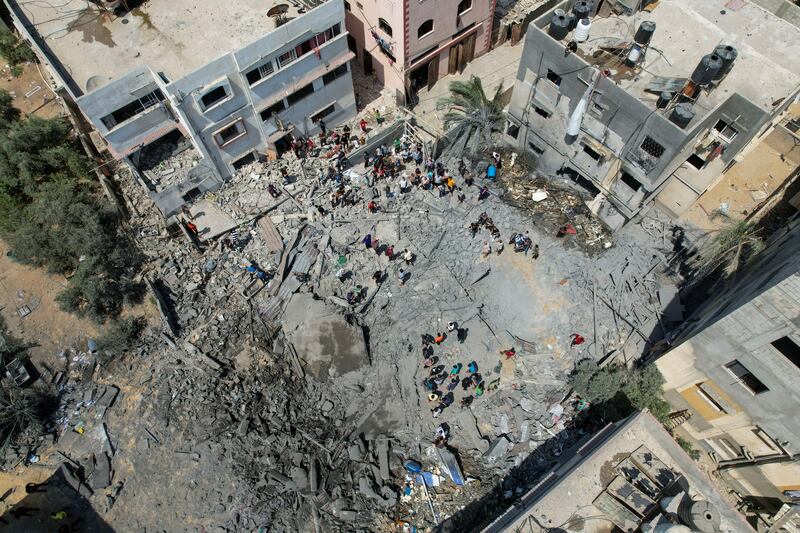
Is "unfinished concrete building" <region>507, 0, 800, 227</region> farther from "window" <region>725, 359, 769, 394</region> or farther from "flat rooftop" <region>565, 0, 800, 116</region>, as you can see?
"window" <region>725, 359, 769, 394</region>

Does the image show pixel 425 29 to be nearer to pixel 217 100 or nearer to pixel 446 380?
pixel 217 100

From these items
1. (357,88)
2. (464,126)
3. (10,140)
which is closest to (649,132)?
(464,126)

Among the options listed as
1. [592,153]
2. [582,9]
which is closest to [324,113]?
[582,9]

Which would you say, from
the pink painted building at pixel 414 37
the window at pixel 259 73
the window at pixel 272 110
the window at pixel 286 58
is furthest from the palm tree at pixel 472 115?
the window at pixel 259 73

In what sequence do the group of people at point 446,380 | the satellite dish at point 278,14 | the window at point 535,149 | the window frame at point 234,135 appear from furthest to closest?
1. the window at point 535,149
2. the window frame at point 234,135
3. the satellite dish at point 278,14
4. the group of people at point 446,380

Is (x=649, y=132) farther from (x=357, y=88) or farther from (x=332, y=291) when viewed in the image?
(x=357, y=88)

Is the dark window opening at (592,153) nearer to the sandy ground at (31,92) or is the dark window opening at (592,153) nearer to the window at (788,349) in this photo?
the window at (788,349)

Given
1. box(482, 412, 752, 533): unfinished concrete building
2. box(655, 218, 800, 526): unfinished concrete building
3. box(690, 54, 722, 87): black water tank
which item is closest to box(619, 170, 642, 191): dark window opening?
box(690, 54, 722, 87): black water tank
